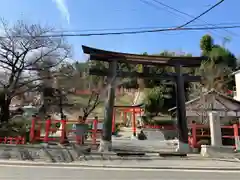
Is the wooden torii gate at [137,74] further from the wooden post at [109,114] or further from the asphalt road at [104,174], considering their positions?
the asphalt road at [104,174]

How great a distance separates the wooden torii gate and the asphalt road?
357 cm

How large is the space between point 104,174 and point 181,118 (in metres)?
6.48

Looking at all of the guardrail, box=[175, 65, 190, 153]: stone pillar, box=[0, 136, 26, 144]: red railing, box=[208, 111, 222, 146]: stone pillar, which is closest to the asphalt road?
box=[208, 111, 222, 146]: stone pillar

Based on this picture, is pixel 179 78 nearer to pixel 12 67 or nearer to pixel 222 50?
pixel 12 67

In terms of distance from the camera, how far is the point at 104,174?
826 centimetres

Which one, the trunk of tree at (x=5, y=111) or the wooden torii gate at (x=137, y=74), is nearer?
the wooden torii gate at (x=137, y=74)

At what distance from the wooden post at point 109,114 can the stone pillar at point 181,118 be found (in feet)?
11.9

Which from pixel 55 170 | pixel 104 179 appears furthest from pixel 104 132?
pixel 104 179

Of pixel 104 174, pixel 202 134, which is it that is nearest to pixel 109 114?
pixel 104 174

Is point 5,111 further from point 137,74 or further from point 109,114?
point 137,74

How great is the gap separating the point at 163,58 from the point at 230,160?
20.2 feet

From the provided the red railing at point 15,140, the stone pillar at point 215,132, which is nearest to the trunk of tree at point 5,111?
the red railing at point 15,140

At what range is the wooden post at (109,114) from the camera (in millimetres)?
12312

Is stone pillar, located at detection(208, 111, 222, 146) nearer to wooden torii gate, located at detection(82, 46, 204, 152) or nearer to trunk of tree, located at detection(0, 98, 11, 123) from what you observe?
wooden torii gate, located at detection(82, 46, 204, 152)
